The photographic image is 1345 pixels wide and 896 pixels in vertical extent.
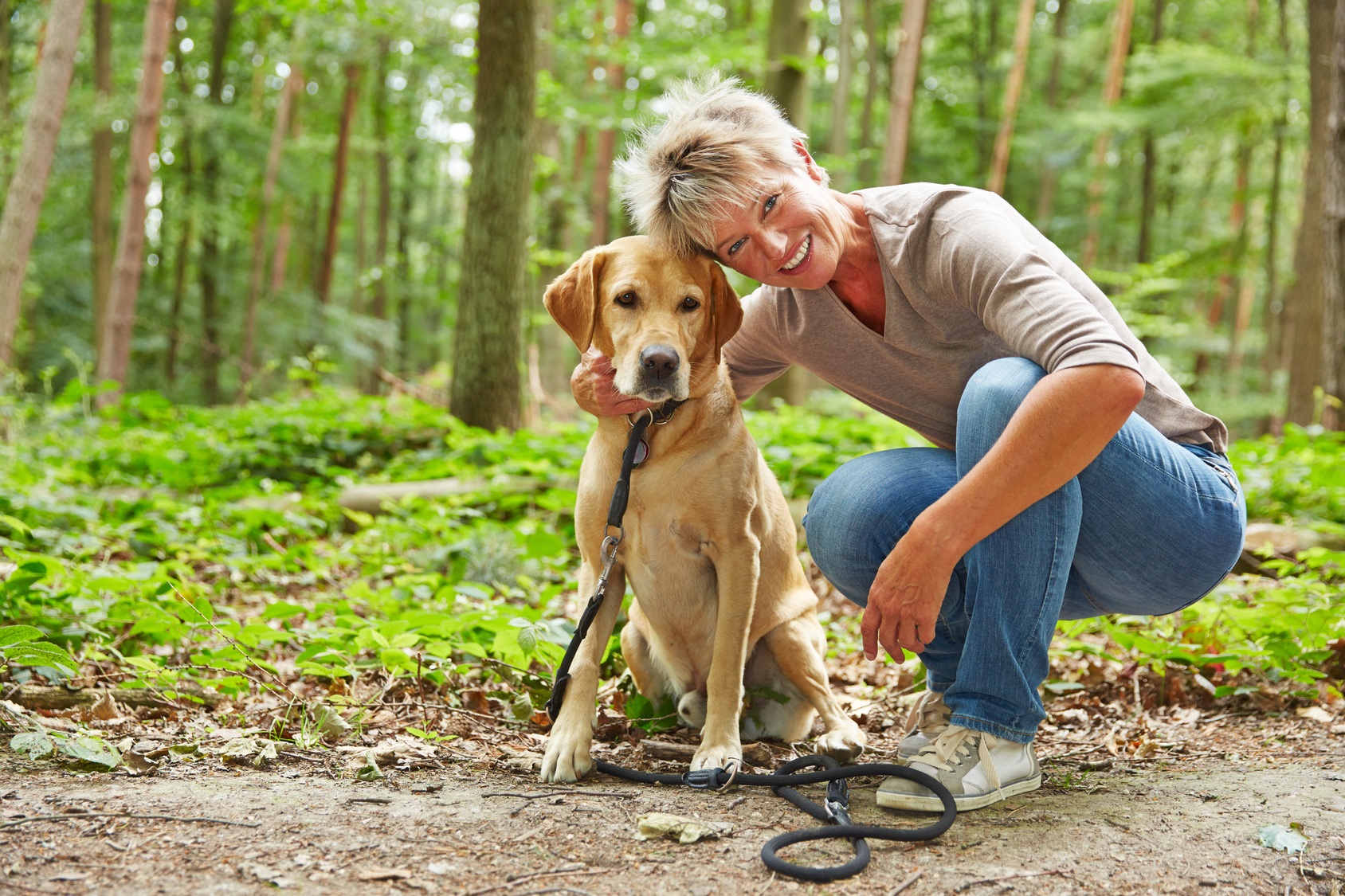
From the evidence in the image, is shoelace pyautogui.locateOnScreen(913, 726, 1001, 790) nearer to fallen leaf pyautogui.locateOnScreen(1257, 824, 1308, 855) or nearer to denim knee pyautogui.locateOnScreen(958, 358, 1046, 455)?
fallen leaf pyautogui.locateOnScreen(1257, 824, 1308, 855)

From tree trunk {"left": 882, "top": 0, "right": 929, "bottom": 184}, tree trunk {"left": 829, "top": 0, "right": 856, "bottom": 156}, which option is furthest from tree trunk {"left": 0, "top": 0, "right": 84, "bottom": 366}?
tree trunk {"left": 829, "top": 0, "right": 856, "bottom": 156}

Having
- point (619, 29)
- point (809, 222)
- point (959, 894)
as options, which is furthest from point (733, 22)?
point (959, 894)

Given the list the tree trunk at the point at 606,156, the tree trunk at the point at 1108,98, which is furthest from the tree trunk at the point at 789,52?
the tree trunk at the point at 1108,98

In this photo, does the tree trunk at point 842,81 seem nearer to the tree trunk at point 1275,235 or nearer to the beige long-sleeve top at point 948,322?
the tree trunk at point 1275,235

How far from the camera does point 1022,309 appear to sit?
6.96 feet

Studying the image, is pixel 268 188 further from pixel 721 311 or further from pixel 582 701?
pixel 582 701

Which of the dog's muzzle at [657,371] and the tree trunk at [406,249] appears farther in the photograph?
the tree trunk at [406,249]

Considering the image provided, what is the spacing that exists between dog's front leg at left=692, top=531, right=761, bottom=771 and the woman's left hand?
43 cm

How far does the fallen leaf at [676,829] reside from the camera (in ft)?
6.41

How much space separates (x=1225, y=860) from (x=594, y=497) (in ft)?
5.70

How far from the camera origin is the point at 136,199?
10.4 metres

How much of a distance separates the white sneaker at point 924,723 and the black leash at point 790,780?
12cm

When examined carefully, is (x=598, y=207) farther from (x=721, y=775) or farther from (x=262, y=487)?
(x=721, y=775)

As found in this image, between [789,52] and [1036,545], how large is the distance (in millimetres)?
9167
